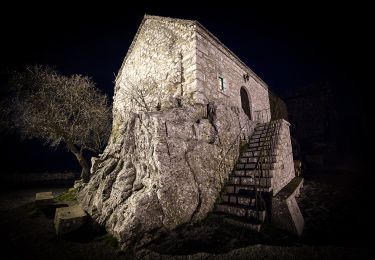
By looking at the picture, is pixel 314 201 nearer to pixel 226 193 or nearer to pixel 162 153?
pixel 226 193

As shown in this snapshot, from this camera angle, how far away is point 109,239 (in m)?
4.58

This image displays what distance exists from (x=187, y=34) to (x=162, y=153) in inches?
268

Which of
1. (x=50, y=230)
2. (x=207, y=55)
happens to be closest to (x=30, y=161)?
(x=50, y=230)

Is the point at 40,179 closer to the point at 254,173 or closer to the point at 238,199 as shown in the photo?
the point at 238,199

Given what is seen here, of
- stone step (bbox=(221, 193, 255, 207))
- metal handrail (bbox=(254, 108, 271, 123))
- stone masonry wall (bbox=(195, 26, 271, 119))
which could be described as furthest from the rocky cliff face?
metal handrail (bbox=(254, 108, 271, 123))

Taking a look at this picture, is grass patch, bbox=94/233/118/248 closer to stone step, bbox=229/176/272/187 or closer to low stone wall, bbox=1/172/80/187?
stone step, bbox=229/176/272/187

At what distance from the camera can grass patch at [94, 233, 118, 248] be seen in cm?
433

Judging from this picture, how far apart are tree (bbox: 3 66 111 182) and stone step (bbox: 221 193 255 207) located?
9724mm

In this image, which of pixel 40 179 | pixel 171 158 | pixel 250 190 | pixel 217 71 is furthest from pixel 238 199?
pixel 40 179

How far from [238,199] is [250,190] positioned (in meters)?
0.63

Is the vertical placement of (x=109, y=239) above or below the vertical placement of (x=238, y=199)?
below

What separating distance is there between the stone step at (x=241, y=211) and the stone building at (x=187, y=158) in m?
0.03

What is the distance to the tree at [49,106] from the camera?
33.9ft

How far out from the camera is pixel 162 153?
5359 millimetres
